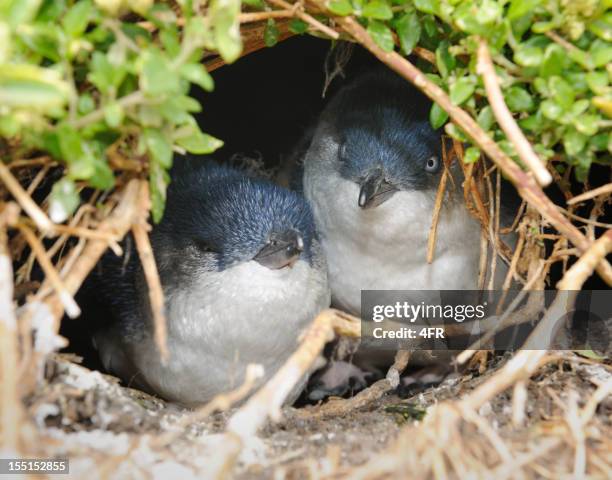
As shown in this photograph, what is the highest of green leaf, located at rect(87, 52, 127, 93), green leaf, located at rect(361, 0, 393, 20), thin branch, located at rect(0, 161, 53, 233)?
green leaf, located at rect(361, 0, 393, 20)

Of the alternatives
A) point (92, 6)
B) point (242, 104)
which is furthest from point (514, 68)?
point (242, 104)

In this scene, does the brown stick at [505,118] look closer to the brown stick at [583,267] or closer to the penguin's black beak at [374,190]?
the brown stick at [583,267]

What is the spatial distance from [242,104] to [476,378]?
1730 mm

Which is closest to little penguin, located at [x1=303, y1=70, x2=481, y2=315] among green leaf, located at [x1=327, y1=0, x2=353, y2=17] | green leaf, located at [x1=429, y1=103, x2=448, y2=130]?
green leaf, located at [x1=429, y1=103, x2=448, y2=130]

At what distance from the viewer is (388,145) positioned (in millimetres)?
2412

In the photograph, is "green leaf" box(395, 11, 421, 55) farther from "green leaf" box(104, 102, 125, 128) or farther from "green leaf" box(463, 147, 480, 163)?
"green leaf" box(104, 102, 125, 128)

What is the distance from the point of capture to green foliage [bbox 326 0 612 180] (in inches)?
63.6

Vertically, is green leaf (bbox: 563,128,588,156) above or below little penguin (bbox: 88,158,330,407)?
above

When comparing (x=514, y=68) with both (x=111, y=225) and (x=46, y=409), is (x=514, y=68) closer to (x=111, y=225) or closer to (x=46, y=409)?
(x=111, y=225)

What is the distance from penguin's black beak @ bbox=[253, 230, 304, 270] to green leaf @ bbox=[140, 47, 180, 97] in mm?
761

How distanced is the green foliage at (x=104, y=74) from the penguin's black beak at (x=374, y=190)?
33.6 inches

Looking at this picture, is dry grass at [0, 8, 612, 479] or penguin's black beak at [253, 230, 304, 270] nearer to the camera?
dry grass at [0, 8, 612, 479]


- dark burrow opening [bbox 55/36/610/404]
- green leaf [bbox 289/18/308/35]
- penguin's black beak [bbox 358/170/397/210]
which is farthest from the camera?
dark burrow opening [bbox 55/36/610/404]

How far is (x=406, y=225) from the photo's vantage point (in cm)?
244
